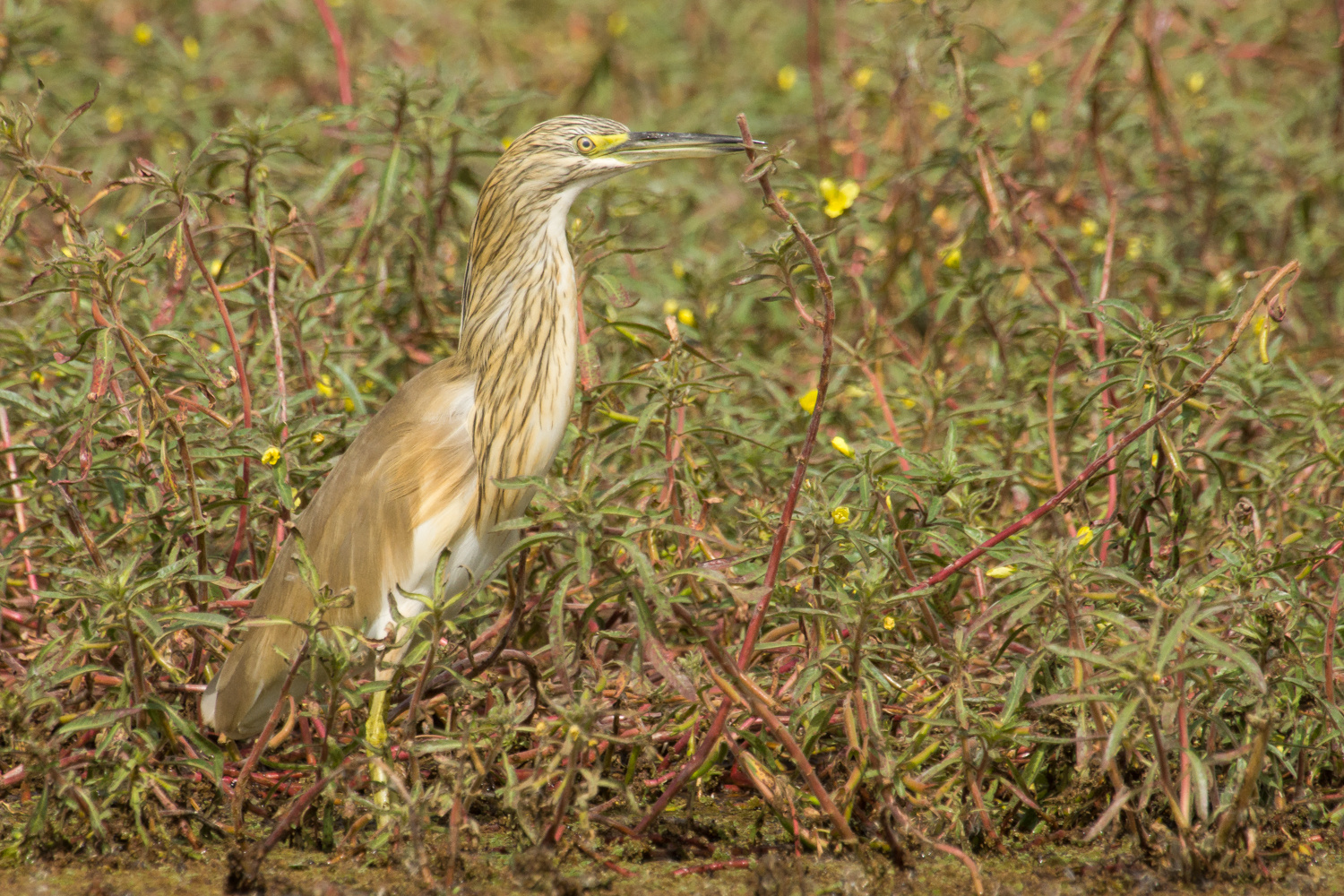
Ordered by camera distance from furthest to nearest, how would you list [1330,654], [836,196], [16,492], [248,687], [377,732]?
[836,196], [16,492], [248,687], [377,732], [1330,654]

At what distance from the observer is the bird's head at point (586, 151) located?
9.15 feet

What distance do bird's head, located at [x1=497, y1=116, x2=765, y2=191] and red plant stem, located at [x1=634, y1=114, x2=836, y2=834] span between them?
571 mm

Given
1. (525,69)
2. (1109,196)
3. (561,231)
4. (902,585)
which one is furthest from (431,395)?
(525,69)

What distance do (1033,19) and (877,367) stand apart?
8.54ft

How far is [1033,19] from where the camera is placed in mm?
5312

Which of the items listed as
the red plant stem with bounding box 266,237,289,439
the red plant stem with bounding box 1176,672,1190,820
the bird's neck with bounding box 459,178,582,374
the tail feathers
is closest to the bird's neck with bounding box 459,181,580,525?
the bird's neck with bounding box 459,178,582,374

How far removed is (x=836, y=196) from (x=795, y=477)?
1.33m

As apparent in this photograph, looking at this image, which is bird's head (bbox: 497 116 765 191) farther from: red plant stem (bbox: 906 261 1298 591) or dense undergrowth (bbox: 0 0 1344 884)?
red plant stem (bbox: 906 261 1298 591)

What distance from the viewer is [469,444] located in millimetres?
2711

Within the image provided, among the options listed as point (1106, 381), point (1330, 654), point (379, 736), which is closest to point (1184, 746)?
point (1330, 654)

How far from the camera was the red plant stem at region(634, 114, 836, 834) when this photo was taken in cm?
205

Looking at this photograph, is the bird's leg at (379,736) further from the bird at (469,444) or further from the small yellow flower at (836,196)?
the small yellow flower at (836,196)

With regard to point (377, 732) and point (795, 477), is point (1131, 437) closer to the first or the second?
point (795, 477)

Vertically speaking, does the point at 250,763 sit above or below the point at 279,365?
below
